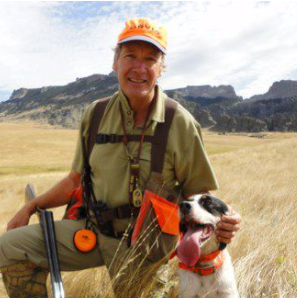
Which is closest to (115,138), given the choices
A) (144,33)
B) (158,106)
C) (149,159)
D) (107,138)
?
(107,138)

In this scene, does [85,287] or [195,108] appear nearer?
[85,287]

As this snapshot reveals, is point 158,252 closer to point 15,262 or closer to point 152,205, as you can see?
point 152,205

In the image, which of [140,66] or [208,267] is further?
[140,66]

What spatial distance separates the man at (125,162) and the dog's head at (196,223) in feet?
1.79

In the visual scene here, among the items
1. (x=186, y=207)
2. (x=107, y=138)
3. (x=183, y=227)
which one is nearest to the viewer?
(x=186, y=207)

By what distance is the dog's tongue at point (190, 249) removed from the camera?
2.82m

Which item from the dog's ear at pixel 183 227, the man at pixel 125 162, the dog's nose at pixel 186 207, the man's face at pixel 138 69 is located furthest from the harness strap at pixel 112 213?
the man's face at pixel 138 69

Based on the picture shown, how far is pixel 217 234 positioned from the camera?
10.1ft

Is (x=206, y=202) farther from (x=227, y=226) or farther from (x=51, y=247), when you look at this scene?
(x=51, y=247)

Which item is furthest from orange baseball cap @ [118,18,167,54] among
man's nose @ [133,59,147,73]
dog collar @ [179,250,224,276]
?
dog collar @ [179,250,224,276]

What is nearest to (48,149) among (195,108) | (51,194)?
(51,194)

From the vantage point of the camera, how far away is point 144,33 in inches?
138

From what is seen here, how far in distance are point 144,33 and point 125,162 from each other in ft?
4.23

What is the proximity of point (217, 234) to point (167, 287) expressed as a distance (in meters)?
0.95
